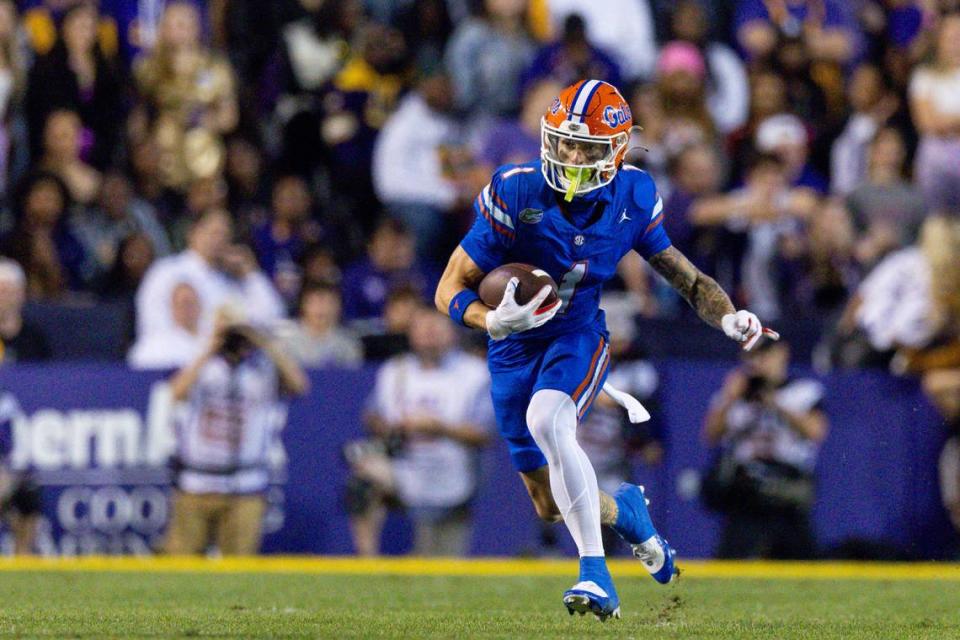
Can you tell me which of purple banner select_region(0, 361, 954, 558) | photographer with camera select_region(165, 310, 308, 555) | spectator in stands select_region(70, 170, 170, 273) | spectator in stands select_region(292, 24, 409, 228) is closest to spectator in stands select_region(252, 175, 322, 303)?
spectator in stands select_region(292, 24, 409, 228)

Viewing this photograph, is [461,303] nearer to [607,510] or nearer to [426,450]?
[607,510]

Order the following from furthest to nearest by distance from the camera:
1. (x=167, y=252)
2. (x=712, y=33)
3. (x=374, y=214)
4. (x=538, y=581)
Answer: (x=712, y=33) → (x=374, y=214) → (x=167, y=252) → (x=538, y=581)

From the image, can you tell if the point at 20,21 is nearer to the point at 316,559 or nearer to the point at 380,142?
the point at 380,142

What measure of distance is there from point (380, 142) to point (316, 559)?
336cm

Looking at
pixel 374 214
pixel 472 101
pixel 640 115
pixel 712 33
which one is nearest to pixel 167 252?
pixel 374 214

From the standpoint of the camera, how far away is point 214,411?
10719mm

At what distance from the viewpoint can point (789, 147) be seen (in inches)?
512

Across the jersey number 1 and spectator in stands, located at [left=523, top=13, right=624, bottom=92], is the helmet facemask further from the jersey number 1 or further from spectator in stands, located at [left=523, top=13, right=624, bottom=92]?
spectator in stands, located at [left=523, top=13, right=624, bottom=92]

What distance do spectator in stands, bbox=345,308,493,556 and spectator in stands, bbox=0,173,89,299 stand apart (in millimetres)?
2271

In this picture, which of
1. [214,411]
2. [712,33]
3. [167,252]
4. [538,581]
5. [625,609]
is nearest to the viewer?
[625,609]

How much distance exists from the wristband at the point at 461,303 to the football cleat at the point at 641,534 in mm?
1029

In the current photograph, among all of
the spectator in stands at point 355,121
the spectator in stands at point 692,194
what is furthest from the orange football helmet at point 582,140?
the spectator in stands at point 355,121

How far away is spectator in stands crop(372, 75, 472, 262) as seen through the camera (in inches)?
499

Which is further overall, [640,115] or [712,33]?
[712,33]
